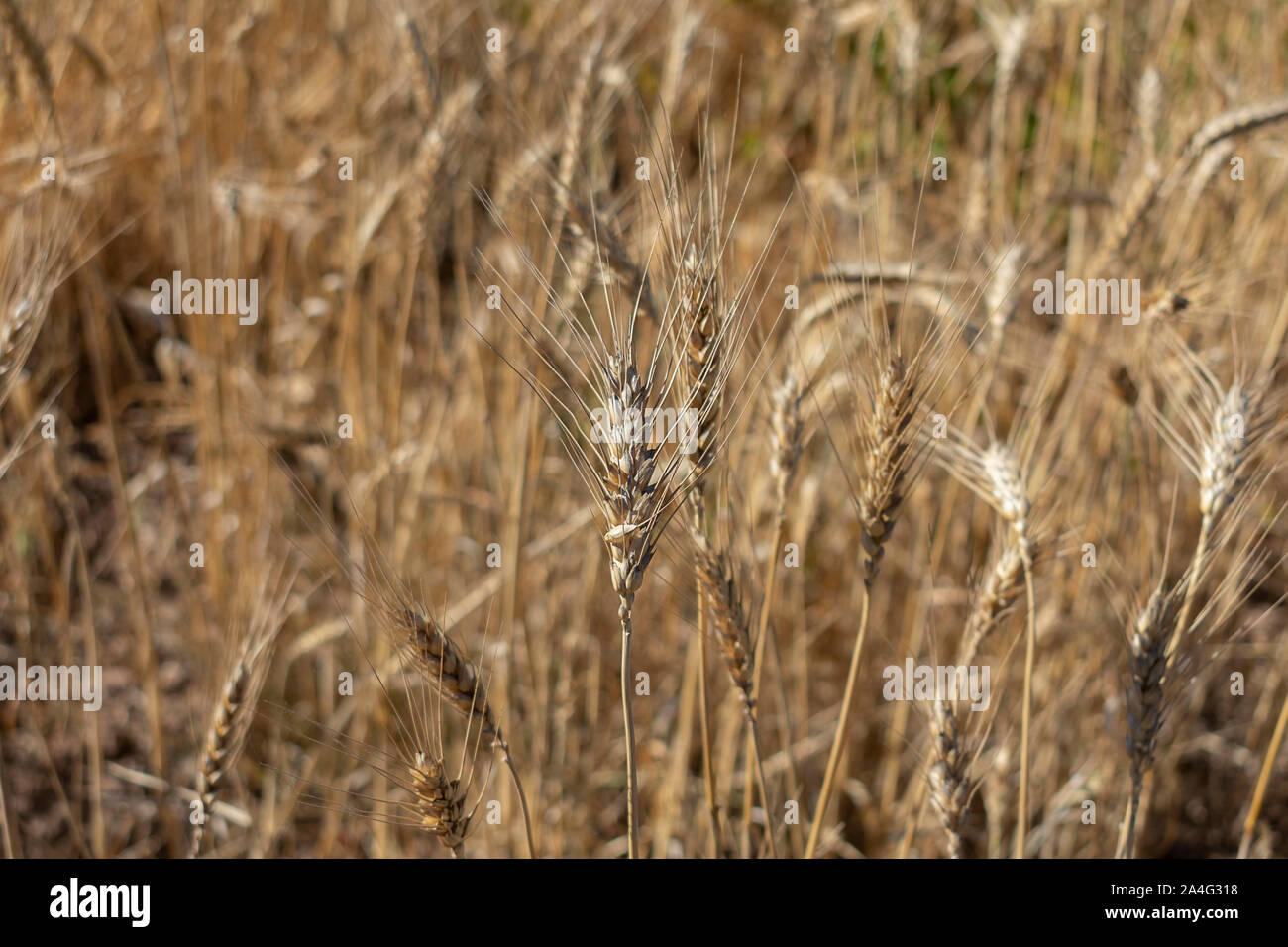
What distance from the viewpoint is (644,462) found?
759 mm

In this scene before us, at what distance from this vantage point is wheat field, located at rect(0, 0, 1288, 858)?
1.02 meters

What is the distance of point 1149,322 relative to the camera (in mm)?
1288

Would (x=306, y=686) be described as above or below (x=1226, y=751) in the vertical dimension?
above

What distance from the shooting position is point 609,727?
6.93 feet

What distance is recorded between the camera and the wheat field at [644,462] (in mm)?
1020

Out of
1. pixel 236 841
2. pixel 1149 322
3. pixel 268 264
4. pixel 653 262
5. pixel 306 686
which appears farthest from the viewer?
pixel 268 264

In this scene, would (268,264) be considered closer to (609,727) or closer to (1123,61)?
(609,727)

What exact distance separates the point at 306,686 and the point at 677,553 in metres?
1.49

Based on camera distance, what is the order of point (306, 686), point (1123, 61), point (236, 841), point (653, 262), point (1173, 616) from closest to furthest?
1. point (1173, 616)
2. point (653, 262)
3. point (236, 841)
4. point (306, 686)
5. point (1123, 61)
